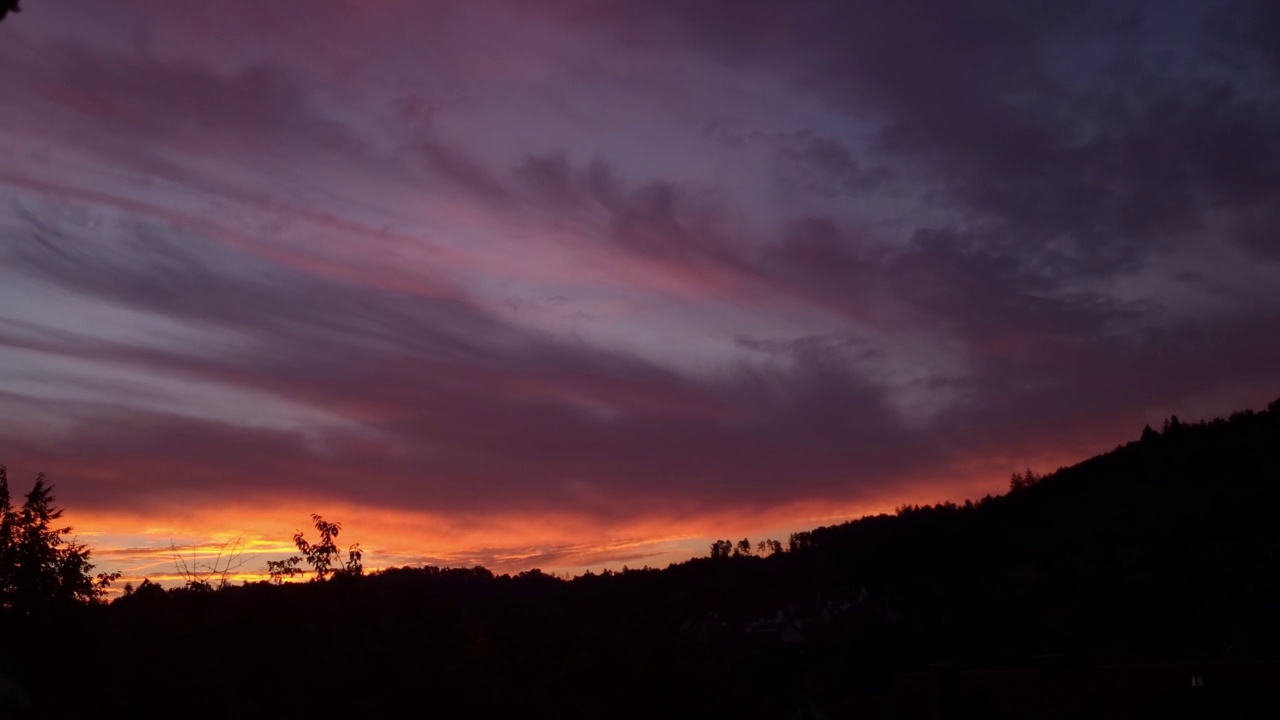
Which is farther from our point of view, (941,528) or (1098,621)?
(941,528)

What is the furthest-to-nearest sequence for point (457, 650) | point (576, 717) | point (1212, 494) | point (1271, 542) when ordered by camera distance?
point (1212, 494) < point (1271, 542) < point (457, 650) < point (576, 717)

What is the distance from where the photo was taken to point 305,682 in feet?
43.4

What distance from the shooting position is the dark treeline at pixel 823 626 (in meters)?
13.0

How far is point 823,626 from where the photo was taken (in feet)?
195

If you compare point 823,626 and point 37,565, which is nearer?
point 37,565

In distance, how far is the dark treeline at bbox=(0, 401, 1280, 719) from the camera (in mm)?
13039

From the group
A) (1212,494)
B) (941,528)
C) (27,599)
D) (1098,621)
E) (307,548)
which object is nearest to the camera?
(307,548)

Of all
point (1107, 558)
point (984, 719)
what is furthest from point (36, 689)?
point (1107, 558)

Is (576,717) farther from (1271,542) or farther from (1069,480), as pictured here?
(1069,480)

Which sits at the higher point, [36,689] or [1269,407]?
Answer: [1269,407]

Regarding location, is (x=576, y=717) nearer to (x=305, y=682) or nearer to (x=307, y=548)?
(x=305, y=682)

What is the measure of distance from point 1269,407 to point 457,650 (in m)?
79.0

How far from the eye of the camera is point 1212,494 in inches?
2554

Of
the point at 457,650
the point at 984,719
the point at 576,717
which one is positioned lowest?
the point at 984,719
